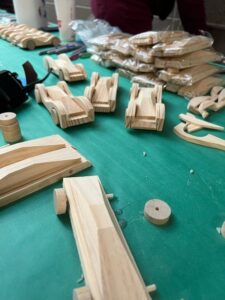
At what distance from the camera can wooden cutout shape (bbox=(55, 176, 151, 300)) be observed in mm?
340

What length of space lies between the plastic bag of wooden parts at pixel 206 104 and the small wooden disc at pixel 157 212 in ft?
1.45

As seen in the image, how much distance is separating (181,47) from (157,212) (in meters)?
0.68

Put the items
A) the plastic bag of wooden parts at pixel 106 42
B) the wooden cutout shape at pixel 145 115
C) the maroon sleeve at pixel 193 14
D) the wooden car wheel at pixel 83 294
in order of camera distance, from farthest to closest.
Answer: the maroon sleeve at pixel 193 14 < the plastic bag of wooden parts at pixel 106 42 < the wooden cutout shape at pixel 145 115 < the wooden car wheel at pixel 83 294

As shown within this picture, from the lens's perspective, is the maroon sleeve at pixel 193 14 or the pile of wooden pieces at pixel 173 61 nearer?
the pile of wooden pieces at pixel 173 61

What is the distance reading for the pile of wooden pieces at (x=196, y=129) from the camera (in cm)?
70

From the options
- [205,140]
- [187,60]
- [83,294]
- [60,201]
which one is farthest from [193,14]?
[83,294]

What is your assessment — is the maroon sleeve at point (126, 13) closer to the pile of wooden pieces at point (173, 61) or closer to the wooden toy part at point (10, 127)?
the pile of wooden pieces at point (173, 61)

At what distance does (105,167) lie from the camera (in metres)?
0.63

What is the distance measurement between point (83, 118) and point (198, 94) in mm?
456

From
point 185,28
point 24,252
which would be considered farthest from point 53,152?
point 185,28

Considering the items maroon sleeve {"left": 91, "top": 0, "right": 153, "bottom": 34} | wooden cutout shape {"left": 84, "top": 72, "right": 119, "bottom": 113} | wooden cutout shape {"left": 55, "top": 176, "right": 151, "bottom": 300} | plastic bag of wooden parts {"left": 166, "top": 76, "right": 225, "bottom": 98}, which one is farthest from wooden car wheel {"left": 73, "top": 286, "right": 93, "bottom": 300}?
maroon sleeve {"left": 91, "top": 0, "right": 153, "bottom": 34}

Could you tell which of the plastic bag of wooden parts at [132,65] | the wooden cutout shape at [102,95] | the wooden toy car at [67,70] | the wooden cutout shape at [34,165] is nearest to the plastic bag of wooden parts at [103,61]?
the plastic bag of wooden parts at [132,65]

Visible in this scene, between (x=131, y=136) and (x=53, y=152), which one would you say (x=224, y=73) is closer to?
(x=131, y=136)

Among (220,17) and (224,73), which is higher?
(220,17)
